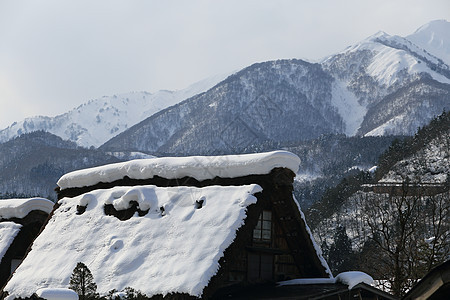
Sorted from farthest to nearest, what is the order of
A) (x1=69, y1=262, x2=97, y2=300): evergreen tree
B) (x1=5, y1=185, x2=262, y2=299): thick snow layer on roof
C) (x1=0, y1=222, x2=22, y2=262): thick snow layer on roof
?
(x1=0, y1=222, x2=22, y2=262): thick snow layer on roof
(x1=5, y1=185, x2=262, y2=299): thick snow layer on roof
(x1=69, y1=262, x2=97, y2=300): evergreen tree

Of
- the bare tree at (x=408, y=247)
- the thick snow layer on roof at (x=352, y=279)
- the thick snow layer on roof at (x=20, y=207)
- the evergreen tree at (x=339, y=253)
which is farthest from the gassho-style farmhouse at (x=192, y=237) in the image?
the evergreen tree at (x=339, y=253)

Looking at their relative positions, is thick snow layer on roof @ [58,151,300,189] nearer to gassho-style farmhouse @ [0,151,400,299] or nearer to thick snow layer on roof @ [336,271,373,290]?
gassho-style farmhouse @ [0,151,400,299]

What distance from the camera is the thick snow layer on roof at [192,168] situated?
18.5m

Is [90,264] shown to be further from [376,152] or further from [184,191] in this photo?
[376,152]

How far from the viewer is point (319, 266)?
19.1 m

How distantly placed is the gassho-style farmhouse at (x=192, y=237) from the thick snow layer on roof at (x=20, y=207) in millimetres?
3215

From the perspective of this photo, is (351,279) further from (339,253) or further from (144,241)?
(339,253)

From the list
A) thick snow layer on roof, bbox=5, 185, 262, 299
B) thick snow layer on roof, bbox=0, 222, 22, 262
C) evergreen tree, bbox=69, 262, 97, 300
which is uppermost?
thick snow layer on roof, bbox=0, 222, 22, 262

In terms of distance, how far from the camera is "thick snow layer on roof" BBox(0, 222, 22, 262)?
925 inches

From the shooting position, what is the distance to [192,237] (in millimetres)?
17547

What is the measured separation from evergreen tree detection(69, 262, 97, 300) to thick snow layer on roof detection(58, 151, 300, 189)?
5055mm

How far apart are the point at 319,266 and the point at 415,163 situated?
325 ft

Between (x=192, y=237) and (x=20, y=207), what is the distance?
997 cm

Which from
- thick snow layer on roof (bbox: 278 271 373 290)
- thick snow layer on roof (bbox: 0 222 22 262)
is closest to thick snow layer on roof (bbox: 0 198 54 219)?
thick snow layer on roof (bbox: 0 222 22 262)
